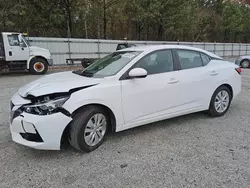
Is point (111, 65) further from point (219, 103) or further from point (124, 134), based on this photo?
point (219, 103)

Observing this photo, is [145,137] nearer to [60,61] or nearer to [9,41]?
[9,41]

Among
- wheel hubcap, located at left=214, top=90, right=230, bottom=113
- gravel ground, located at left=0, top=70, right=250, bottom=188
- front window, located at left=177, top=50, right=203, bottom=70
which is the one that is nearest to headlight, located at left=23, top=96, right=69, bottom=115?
gravel ground, located at left=0, top=70, right=250, bottom=188

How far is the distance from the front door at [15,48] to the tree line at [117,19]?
3.95m

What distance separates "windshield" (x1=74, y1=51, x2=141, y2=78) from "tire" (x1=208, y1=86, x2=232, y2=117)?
6.18ft

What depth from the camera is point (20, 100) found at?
2988mm

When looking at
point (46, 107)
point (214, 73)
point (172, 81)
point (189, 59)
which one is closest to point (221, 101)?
point (214, 73)

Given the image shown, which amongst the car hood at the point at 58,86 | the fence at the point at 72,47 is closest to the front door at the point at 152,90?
the car hood at the point at 58,86

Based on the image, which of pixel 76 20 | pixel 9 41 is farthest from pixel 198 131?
pixel 76 20

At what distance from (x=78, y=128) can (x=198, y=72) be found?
2494 mm

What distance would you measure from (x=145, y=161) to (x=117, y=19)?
2194 cm

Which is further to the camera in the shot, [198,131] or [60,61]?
[60,61]

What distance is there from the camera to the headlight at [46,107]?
8.99ft

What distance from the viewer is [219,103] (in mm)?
4430

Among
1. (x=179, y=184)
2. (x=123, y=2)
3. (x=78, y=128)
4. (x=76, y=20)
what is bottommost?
(x=179, y=184)
